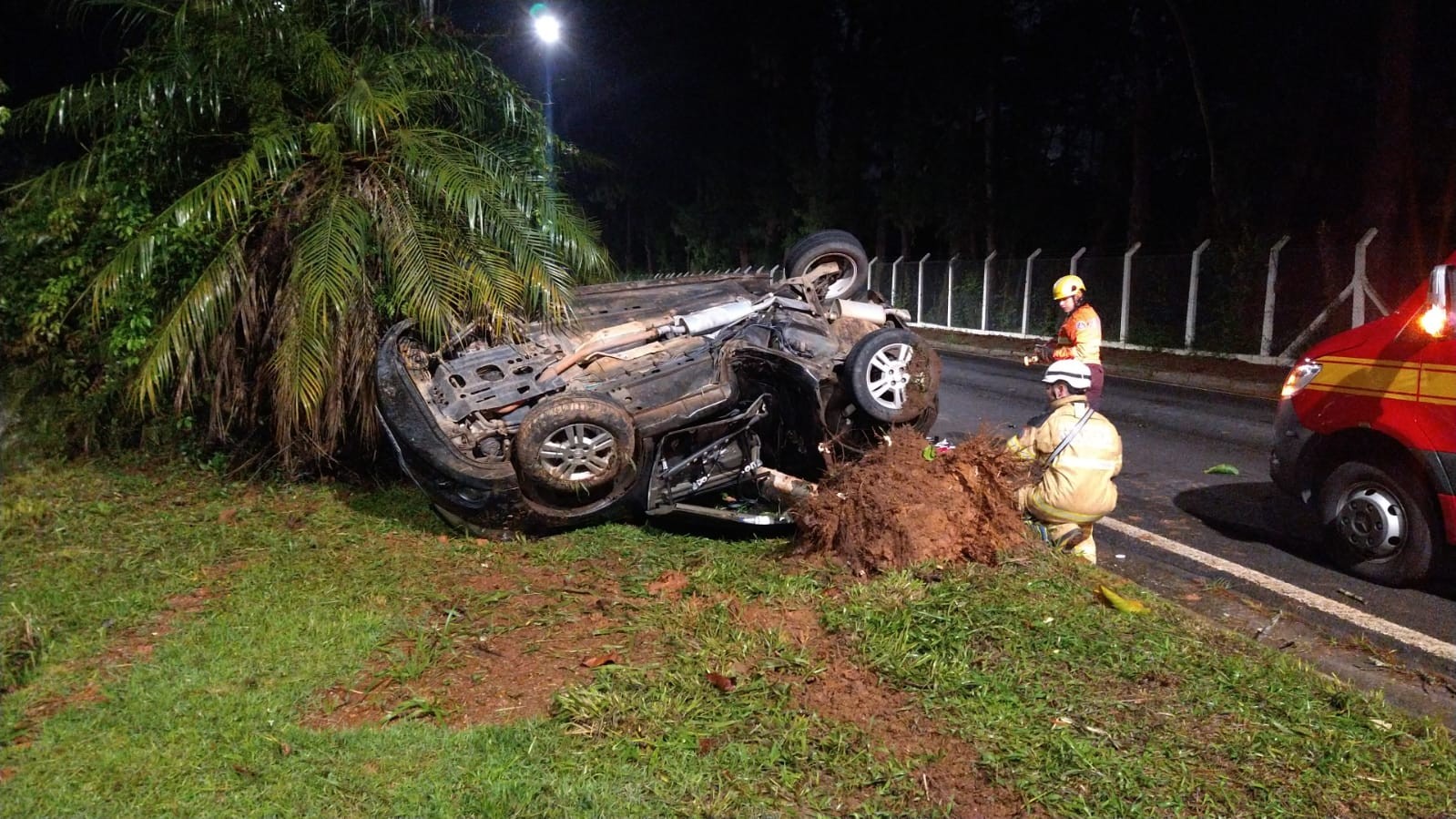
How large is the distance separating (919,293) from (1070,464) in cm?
2407

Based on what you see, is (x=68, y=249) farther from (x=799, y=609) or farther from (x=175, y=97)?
(x=799, y=609)

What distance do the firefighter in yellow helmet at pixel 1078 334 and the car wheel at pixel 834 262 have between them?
1470 mm

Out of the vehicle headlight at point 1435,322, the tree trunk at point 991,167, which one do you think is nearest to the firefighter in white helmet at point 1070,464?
the vehicle headlight at point 1435,322

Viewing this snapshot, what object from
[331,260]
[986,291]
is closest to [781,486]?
[331,260]

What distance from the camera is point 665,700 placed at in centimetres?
→ 368

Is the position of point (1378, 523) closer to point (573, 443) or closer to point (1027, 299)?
point (573, 443)

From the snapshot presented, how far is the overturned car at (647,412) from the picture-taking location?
547cm

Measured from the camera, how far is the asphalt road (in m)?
4.31

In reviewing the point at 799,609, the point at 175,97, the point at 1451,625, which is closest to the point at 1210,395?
the point at 1451,625

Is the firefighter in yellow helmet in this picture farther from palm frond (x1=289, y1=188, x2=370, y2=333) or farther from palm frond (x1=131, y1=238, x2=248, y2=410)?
palm frond (x1=131, y1=238, x2=248, y2=410)

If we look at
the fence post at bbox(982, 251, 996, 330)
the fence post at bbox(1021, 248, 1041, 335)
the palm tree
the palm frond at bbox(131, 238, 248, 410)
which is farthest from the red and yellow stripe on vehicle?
the fence post at bbox(982, 251, 996, 330)

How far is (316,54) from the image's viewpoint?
720 centimetres

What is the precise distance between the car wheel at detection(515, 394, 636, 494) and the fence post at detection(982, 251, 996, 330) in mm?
20819

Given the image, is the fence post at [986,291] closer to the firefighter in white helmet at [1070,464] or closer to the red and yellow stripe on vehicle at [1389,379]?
the red and yellow stripe on vehicle at [1389,379]
